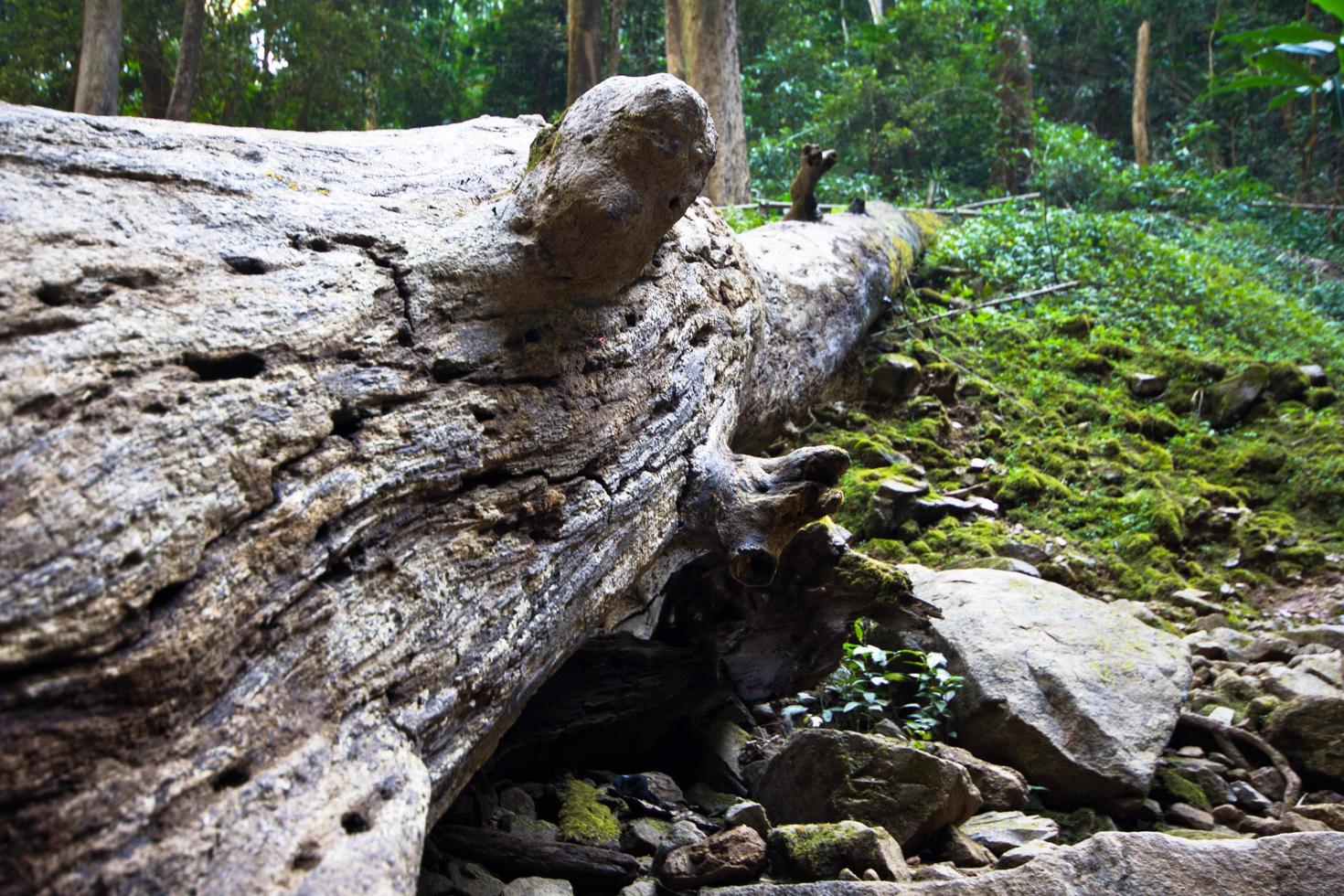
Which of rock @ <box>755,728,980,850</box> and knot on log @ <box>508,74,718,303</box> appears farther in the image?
rock @ <box>755,728,980,850</box>

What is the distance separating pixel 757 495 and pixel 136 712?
5.90ft

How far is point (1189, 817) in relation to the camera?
305 cm

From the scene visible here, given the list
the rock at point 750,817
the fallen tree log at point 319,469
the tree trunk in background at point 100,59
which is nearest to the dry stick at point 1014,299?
the fallen tree log at point 319,469

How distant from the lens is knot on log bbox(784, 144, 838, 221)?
19.4 ft

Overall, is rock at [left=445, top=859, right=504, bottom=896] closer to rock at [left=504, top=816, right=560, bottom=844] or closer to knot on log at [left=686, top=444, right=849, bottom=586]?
rock at [left=504, top=816, right=560, bottom=844]

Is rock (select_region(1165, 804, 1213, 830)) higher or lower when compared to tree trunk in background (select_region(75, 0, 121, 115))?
lower

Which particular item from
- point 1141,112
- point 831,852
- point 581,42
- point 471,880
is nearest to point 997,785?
point 831,852

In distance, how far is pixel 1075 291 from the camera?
7.93 metres

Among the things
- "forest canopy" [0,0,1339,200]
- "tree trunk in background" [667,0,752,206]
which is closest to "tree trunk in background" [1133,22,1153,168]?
"forest canopy" [0,0,1339,200]

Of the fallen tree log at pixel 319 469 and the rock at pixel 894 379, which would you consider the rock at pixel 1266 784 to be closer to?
the fallen tree log at pixel 319 469

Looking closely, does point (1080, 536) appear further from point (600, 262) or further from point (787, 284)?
point (600, 262)

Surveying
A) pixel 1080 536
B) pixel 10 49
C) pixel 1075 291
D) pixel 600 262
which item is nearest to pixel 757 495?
pixel 600 262

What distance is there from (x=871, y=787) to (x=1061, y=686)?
101cm

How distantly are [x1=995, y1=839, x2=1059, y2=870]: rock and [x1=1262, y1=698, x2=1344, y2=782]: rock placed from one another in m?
1.36
